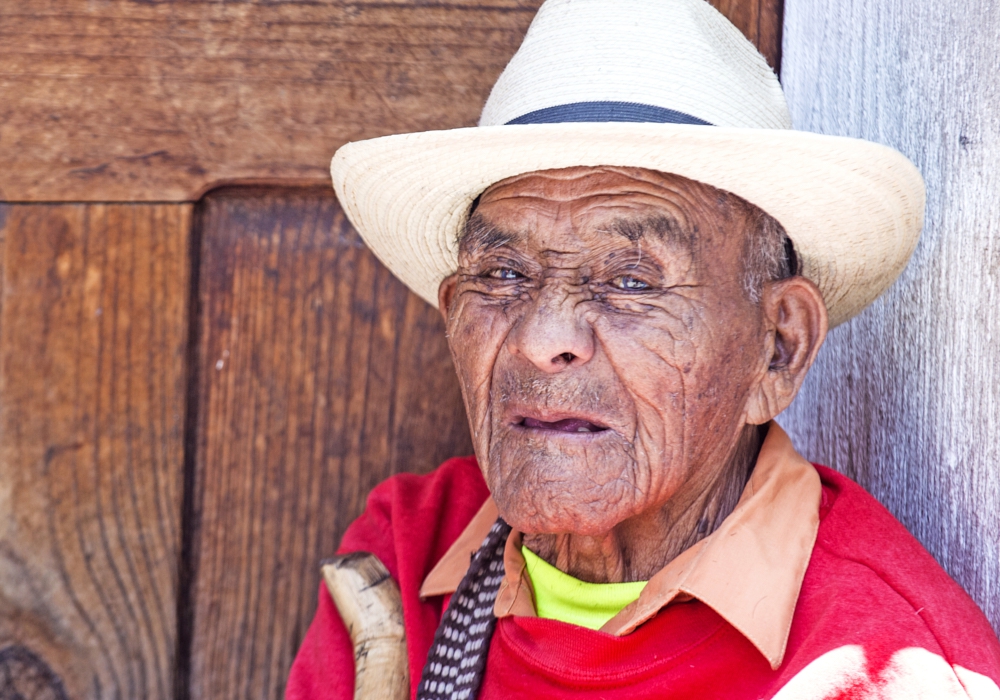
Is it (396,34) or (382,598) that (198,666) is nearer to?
(382,598)

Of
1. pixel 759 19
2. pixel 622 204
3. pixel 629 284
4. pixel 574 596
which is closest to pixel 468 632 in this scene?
pixel 574 596

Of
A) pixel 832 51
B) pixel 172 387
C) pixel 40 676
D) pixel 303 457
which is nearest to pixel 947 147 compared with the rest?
pixel 832 51

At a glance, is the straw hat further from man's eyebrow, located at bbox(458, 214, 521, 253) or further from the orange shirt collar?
the orange shirt collar

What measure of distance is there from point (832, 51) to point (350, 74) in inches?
41.0

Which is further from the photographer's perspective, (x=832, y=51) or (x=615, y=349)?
(x=832, y=51)

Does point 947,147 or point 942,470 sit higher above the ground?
point 947,147

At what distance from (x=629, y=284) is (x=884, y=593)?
61cm

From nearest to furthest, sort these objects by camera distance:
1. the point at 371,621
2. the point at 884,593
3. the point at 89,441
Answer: the point at 884,593, the point at 371,621, the point at 89,441

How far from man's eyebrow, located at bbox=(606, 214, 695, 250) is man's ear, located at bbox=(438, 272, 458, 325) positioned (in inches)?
18.8

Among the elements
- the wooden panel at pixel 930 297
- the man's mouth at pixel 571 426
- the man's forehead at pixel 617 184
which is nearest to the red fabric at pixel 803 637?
the wooden panel at pixel 930 297

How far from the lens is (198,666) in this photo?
212 centimetres

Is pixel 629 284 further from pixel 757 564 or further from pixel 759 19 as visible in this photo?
pixel 759 19

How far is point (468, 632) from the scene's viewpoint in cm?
171

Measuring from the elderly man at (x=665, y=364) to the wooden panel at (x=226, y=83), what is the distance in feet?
1.19
